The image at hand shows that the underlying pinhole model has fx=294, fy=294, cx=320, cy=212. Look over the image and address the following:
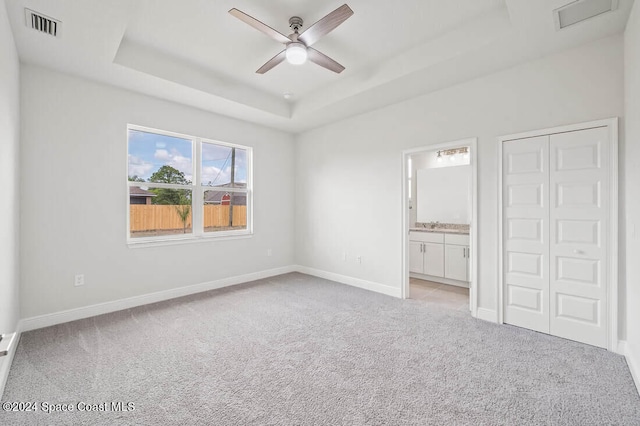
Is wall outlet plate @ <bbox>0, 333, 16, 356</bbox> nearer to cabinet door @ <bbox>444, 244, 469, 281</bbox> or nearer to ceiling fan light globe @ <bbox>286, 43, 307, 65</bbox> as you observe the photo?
ceiling fan light globe @ <bbox>286, 43, 307, 65</bbox>

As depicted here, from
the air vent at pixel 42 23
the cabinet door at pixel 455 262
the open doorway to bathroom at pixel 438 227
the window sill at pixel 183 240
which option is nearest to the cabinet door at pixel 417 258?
the open doorway to bathroom at pixel 438 227

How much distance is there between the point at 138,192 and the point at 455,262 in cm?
476

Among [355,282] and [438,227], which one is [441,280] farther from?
[355,282]

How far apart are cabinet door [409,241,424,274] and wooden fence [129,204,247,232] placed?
3.26m

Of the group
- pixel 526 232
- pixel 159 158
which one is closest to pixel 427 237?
pixel 526 232

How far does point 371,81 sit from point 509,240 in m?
2.44

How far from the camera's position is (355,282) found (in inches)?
189

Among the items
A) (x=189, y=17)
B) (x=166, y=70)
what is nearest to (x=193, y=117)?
(x=166, y=70)

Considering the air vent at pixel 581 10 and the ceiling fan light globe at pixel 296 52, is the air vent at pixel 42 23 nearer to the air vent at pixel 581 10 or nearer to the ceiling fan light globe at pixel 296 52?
the ceiling fan light globe at pixel 296 52

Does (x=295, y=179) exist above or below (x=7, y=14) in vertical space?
below

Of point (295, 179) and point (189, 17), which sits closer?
point (189, 17)

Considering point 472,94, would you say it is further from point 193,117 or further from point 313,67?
point 193,117

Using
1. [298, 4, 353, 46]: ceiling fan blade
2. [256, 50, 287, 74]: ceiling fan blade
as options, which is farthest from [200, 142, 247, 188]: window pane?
[298, 4, 353, 46]: ceiling fan blade

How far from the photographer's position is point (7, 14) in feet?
7.61
